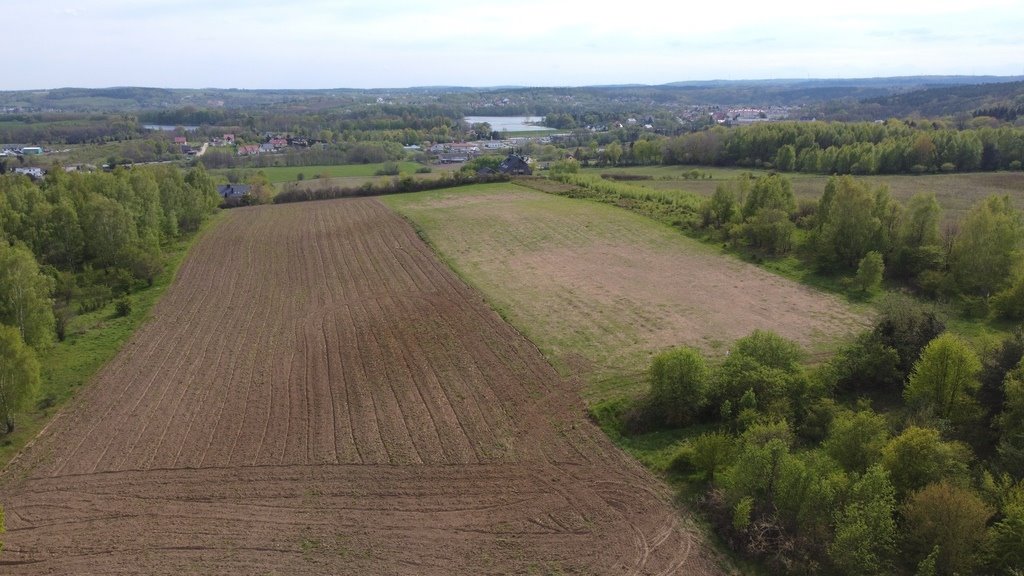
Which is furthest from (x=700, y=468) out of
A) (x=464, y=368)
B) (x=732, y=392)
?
(x=464, y=368)

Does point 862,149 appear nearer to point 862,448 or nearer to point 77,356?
point 862,448

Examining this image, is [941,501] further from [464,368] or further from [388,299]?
[388,299]

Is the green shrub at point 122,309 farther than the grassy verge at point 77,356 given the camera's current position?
Yes

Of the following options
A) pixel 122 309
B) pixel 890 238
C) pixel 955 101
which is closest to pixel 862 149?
pixel 890 238

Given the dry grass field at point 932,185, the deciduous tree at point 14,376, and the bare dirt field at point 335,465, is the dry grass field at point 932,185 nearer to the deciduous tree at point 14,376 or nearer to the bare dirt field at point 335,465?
the bare dirt field at point 335,465

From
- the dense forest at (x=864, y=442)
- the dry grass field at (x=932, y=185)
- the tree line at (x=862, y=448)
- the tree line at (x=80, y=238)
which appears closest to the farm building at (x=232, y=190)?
the tree line at (x=80, y=238)

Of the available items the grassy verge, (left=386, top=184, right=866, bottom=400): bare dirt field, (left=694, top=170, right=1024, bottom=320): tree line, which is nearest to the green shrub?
the grassy verge

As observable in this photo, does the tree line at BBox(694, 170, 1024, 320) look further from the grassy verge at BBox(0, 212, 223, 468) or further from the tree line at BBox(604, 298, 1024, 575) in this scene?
the grassy verge at BBox(0, 212, 223, 468)
